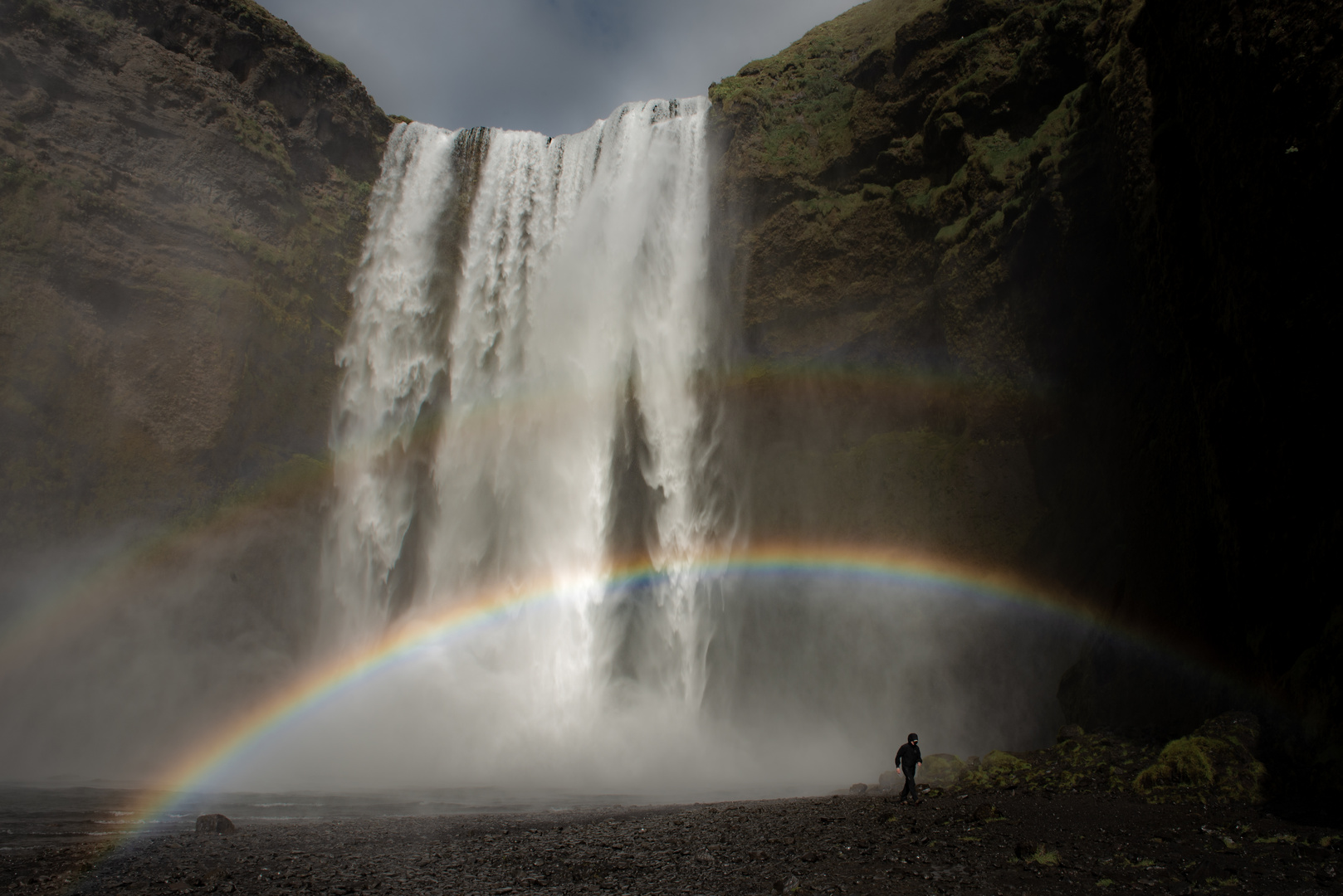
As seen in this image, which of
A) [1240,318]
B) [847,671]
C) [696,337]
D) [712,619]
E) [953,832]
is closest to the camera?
[953,832]

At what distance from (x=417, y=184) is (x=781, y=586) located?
844 inches

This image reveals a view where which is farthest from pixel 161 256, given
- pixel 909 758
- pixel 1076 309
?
pixel 1076 309

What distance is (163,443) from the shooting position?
84.3ft

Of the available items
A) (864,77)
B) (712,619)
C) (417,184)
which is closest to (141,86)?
(417,184)

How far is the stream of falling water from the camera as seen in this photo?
2528 centimetres

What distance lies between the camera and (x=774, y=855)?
8.82 meters

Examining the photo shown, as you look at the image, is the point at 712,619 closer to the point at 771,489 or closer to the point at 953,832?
the point at 771,489

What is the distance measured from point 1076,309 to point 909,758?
40.1 feet

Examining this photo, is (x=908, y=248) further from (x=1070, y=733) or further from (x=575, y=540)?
(x=1070, y=733)

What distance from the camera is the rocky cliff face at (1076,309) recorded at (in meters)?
9.85

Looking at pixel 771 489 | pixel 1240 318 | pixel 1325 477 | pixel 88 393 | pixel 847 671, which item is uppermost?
pixel 88 393

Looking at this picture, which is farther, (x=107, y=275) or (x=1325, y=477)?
(x=107, y=275)

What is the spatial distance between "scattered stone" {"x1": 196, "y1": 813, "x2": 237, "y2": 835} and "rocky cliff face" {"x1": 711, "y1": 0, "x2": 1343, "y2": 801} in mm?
13916

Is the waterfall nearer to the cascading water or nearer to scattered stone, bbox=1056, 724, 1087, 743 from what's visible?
the cascading water
